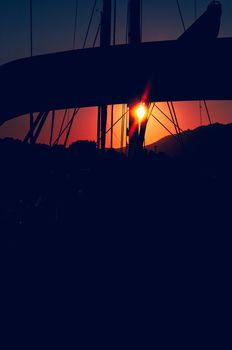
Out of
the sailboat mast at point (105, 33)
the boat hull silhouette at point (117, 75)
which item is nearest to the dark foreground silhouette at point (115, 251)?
the boat hull silhouette at point (117, 75)

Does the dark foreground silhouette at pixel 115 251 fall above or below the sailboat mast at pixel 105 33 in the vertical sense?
below

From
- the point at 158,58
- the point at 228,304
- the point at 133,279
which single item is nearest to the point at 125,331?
the point at 133,279

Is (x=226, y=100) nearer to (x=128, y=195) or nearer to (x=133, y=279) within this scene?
(x=128, y=195)

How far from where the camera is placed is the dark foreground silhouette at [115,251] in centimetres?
373

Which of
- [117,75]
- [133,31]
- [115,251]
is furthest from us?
[133,31]

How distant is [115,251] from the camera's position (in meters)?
4.42

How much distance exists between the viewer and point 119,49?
540 centimetres

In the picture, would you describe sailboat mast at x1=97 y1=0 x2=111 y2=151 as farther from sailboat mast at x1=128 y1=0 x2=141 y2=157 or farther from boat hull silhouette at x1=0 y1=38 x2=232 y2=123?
boat hull silhouette at x1=0 y1=38 x2=232 y2=123

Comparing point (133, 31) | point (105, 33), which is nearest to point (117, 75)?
point (133, 31)

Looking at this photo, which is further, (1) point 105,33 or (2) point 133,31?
(1) point 105,33

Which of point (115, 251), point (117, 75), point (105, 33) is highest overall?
point (105, 33)

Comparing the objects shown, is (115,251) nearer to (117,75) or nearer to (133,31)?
(117,75)

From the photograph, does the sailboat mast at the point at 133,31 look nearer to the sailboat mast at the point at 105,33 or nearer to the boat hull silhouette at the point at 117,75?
the sailboat mast at the point at 105,33

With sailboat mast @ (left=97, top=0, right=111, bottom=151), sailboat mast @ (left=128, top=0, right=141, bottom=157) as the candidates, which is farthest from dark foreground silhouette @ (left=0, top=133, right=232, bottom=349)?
sailboat mast @ (left=97, top=0, right=111, bottom=151)
